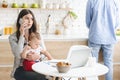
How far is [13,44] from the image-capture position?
3348 millimetres

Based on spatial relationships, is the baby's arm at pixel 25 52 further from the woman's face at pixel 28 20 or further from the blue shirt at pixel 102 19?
the blue shirt at pixel 102 19

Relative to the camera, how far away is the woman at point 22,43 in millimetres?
3246

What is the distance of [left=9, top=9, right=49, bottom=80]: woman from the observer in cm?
325

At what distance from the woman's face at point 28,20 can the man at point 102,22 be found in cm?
114

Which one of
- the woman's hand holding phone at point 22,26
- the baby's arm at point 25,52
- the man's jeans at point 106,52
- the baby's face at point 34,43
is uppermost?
the woman's hand holding phone at point 22,26

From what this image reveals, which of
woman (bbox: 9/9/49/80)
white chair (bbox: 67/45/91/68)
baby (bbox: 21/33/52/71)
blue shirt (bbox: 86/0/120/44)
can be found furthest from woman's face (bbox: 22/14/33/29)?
blue shirt (bbox: 86/0/120/44)

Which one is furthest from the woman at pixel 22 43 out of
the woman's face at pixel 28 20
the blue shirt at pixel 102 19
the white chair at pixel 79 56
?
the blue shirt at pixel 102 19

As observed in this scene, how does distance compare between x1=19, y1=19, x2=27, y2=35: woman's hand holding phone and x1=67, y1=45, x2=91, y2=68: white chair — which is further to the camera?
x1=19, y1=19, x2=27, y2=35: woman's hand holding phone

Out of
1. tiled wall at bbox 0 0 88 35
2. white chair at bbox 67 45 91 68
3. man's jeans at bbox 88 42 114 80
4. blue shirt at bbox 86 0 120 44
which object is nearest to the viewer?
white chair at bbox 67 45 91 68

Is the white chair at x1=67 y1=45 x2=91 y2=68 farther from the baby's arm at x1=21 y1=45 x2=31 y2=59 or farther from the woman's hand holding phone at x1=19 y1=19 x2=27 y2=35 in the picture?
the woman's hand holding phone at x1=19 y1=19 x2=27 y2=35

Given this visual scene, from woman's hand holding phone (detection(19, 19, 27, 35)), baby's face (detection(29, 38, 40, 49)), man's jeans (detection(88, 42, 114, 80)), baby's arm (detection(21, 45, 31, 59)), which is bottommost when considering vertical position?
man's jeans (detection(88, 42, 114, 80))

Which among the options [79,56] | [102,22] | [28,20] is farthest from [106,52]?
[79,56]

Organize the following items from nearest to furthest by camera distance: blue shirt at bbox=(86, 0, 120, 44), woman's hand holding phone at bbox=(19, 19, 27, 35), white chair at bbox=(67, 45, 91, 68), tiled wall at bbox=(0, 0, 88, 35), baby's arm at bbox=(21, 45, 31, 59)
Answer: white chair at bbox=(67, 45, 91, 68)
baby's arm at bbox=(21, 45, 31, 59)
woman's hand holding phone at bbox=(19, 19, 27, 35)
blue shirt at bbox=(86, 0, 120, 44)
tiled wall at bbox=(0, 0, 88, 35)

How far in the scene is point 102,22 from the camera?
4.29m
